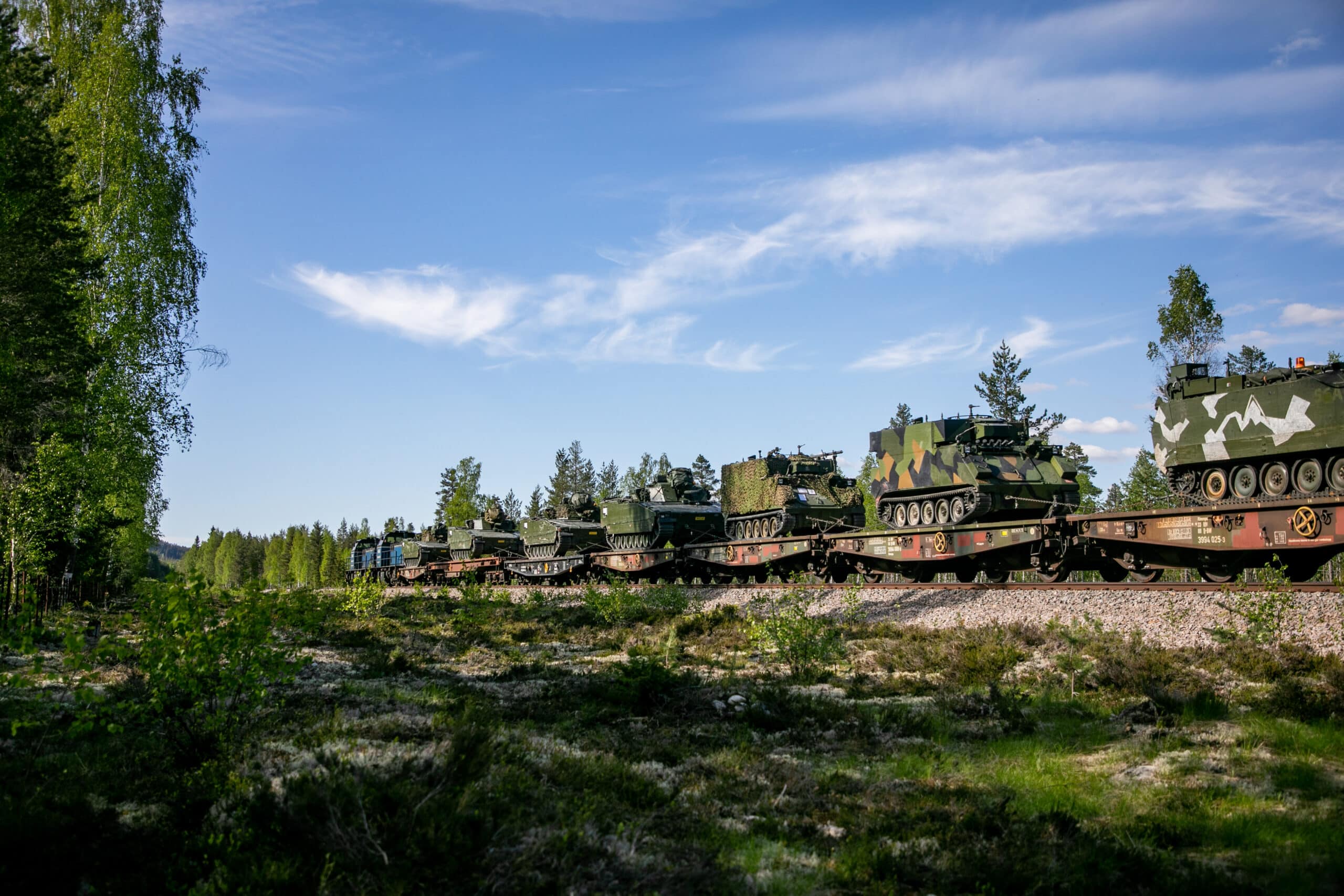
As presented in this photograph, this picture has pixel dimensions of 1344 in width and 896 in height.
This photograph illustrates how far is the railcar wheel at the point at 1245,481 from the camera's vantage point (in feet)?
47.2

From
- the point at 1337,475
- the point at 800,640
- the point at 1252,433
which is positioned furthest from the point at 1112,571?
the point at 800,640

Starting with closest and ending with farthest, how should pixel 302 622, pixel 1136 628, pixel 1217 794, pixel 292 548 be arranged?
pixel 1217 794 < pixel 302 622 < pixel 1136 628 < pixel 292 548

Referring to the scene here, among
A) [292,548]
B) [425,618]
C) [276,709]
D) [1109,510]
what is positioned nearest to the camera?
[276,709]

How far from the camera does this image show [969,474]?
1777cm

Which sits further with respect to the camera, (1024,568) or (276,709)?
(1024,568)

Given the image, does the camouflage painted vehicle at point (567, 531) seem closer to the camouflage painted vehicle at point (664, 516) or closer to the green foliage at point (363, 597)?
the camouflage painted vehicle at point (664, 516)

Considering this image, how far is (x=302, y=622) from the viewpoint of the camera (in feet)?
23.6

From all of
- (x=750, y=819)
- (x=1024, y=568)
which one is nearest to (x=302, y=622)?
(x=750, y=819)

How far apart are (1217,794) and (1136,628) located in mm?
5835

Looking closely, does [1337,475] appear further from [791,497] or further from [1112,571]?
[791,497]

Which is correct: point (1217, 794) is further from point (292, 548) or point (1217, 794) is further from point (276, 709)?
point (292, 548)

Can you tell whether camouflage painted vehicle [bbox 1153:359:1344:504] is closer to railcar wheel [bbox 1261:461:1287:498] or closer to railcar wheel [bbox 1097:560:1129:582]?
railcar wheel [bbox 1261:461:1287:498]

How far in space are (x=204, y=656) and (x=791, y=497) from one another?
19.0m

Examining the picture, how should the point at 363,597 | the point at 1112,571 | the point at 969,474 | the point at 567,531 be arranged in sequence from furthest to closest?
1. the point at 567,531
2. the point at 363,597
3. the point at 969,474
4. the point at 1112,571
